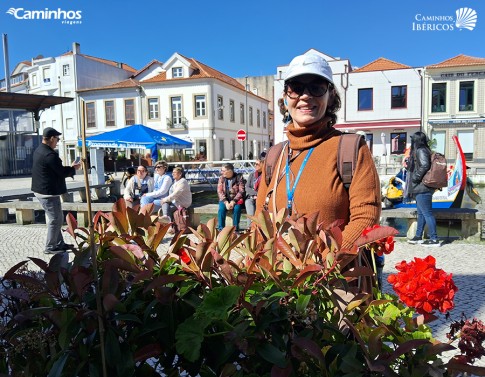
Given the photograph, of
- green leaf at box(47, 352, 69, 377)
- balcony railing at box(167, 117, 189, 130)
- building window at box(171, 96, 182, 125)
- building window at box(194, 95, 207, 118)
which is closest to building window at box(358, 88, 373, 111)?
building window at box(194, 95, 207, 118)

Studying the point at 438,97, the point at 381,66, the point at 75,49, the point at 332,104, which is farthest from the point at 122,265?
the point at 75,49

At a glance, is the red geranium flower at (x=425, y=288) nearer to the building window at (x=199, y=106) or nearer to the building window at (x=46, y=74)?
the building window at (x=199, y=106)

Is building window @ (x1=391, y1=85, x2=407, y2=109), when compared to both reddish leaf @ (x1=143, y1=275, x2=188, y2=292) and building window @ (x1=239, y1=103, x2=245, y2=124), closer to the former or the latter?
building window @ (x1=239, y1=103, x2=245, y2=124)

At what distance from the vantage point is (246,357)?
3.49ft

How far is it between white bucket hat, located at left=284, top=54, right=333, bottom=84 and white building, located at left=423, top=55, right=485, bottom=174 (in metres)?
31.7

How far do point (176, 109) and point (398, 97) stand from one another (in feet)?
55.2

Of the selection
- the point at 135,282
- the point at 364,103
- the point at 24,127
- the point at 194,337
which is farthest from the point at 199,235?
the point at 364,103

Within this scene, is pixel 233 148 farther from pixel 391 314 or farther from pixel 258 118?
pixel 391 314

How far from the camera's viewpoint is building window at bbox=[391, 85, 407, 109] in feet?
102

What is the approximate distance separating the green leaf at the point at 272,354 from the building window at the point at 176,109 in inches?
1350

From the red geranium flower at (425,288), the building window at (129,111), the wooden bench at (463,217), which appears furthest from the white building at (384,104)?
the red geranium flower at (425,288)

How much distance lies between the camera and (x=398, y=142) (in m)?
31.7

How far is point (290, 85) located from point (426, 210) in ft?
17.6

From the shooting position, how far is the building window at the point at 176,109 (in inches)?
1356
